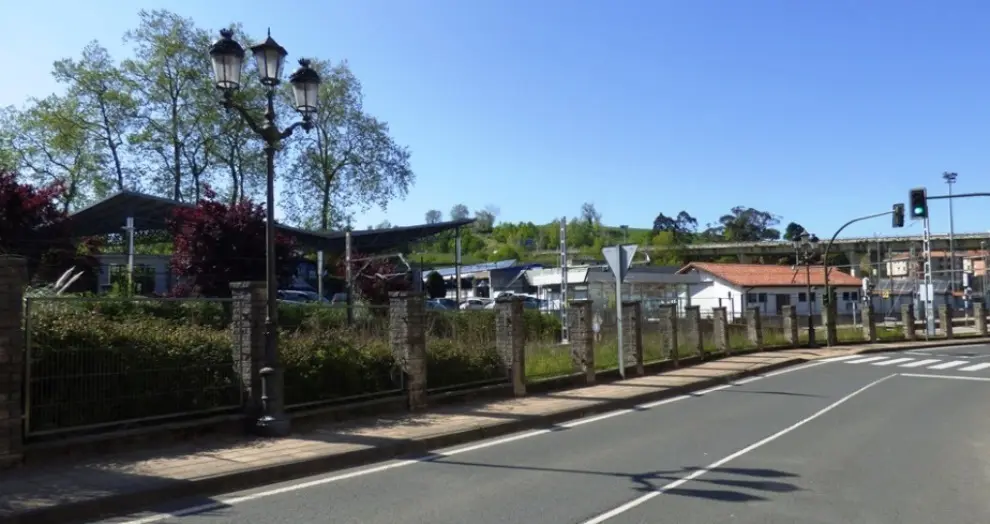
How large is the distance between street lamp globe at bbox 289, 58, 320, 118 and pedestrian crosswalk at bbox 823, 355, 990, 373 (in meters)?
21.6

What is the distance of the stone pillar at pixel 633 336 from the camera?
21.4 meters

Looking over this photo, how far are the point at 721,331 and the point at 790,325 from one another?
883cm

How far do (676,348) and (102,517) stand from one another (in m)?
18.5

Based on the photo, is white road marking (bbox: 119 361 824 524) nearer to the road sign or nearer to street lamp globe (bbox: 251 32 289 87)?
the road sign

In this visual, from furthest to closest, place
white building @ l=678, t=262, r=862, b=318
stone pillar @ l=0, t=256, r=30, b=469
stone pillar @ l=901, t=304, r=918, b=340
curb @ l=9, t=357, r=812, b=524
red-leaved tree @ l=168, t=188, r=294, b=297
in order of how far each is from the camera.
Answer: white building @ l=678, t=262, r=862, b=318 → stone pillar @ l=901, t=304, r=918, b=340 → red-leaved tree @ l=168, t=188, r=294, b=297 → stone pillar @ l=0, t=256, r=30, b=469 → curb @ l=9, t=357, r=812, b=524

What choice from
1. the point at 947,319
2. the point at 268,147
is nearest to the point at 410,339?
the point at 268,147

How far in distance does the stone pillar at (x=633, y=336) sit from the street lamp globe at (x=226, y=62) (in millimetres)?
12916

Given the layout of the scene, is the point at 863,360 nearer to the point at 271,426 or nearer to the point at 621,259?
the point at 621,259

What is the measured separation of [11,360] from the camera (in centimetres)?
880

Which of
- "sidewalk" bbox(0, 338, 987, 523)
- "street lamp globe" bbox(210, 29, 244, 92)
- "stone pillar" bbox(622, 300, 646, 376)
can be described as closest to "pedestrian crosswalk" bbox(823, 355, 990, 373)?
"stone pillar" bbox(622, 300, 646, 376)

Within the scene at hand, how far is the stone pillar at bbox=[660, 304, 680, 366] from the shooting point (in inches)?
932

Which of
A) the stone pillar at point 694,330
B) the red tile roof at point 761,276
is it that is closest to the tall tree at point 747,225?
the red tile roof at point 761,276

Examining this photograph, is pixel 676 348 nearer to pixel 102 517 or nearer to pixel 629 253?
pixel 629 253

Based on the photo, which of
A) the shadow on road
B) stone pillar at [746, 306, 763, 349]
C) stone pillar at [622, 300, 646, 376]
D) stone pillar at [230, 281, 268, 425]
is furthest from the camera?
stone pillar at [746, 306, 763, 349]
